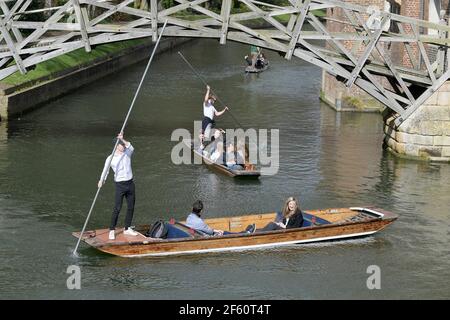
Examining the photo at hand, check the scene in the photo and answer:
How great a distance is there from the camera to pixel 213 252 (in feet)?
63.7

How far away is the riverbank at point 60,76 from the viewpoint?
115ft

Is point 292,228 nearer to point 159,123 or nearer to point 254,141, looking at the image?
point 254,141

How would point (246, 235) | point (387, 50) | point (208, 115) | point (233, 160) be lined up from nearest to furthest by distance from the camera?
point (246, 235)
point (233, 160)
point (208, 115)
point (387, 50)

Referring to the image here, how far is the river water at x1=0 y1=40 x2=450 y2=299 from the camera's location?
17953mm

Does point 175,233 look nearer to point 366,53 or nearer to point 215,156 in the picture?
point 215,156

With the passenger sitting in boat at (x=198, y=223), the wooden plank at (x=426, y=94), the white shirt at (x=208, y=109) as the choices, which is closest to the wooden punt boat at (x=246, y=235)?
the passenger sitting in boat at (x=198, y=223)

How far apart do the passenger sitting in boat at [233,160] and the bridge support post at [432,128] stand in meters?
5.06

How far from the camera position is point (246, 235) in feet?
63.5

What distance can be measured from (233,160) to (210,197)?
2.63 metres

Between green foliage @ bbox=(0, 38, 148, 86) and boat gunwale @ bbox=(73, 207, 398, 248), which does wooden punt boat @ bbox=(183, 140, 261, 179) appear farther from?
green foliage @ bbox=(0, 38, 148, 86)

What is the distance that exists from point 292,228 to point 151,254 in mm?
2812

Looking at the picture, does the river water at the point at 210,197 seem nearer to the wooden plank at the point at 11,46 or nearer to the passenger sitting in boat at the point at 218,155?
the passenger sitting in boat at the point at 218,155

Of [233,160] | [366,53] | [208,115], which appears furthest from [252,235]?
[208,115]
